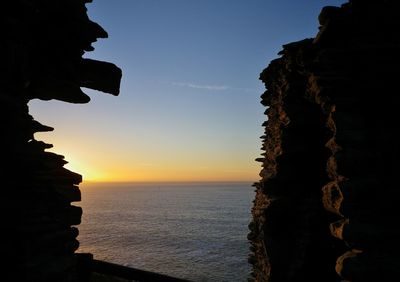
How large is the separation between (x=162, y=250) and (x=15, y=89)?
64132 millimetres

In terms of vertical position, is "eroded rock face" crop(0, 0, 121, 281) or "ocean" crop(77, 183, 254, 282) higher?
"eroded rock face" crop(0, 0, 121, 281)

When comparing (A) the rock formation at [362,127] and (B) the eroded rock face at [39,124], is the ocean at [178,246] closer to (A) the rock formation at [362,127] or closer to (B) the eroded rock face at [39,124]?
(A) the rock formation at [362,127]

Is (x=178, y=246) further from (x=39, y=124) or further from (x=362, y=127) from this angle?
(x=39, y=124)

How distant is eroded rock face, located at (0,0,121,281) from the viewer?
19.0ft

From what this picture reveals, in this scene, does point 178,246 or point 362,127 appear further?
point 178,246

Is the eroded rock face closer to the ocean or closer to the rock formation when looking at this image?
the rock formation

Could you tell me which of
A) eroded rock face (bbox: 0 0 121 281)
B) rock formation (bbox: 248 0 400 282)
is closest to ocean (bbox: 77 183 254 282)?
rock formation (bbox: 248 0 400 282)

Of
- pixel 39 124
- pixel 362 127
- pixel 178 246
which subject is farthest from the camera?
pixel 178 246

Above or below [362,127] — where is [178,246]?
below

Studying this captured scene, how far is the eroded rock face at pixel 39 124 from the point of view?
19.0 ft

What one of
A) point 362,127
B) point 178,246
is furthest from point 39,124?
point 178,246

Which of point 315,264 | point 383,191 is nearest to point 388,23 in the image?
point 383,191

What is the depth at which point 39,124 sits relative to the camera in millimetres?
6660

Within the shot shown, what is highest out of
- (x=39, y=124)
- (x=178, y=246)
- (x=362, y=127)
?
(x=362, y=127)
